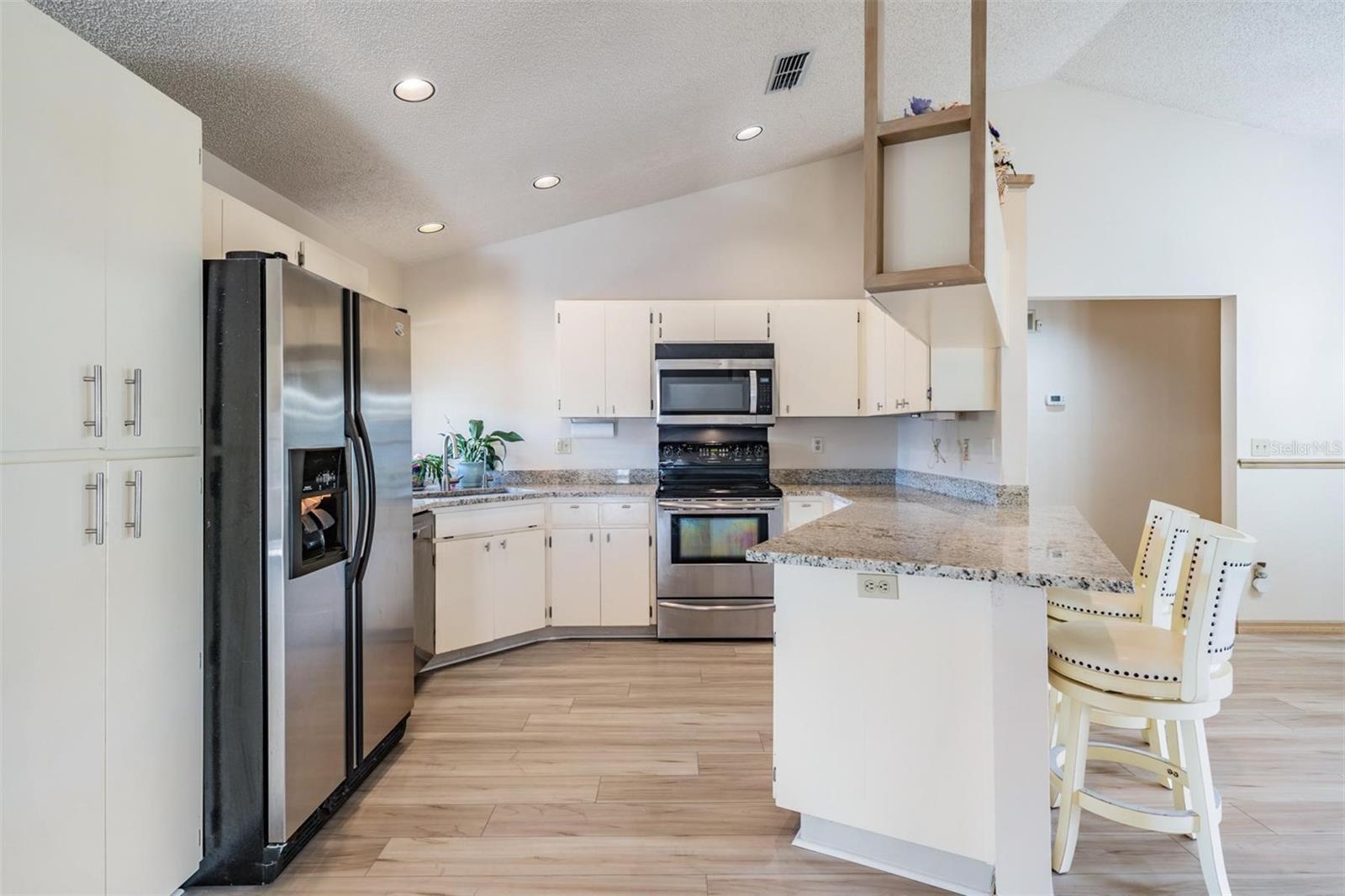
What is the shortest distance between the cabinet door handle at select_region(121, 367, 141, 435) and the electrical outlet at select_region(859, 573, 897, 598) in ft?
6.16

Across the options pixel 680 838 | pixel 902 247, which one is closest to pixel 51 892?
pixel 680 838

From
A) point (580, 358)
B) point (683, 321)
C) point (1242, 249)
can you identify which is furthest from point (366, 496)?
point (1242, 249)

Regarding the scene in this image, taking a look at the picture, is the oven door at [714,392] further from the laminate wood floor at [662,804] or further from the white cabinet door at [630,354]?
the laminate wood floor at [662,804]

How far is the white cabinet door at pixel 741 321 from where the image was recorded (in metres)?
4.25

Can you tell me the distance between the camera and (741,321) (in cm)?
427

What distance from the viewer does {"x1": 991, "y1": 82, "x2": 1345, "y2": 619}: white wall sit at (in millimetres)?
4008

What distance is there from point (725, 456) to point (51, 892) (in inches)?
144

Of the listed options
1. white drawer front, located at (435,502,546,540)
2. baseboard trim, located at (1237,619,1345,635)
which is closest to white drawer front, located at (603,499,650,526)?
white drawer front, located at (435,502,546,540)

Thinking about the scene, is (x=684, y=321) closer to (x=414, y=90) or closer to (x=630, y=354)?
(x=630, y=354)

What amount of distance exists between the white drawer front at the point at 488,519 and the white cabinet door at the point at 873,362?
214 centimetres

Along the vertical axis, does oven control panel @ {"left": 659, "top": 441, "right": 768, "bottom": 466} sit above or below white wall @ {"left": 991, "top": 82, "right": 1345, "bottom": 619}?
below

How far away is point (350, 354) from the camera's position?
222cm

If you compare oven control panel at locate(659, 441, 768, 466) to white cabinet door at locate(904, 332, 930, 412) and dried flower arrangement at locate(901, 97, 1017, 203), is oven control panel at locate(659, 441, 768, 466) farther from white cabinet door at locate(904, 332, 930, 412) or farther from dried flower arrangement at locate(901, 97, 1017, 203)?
dried flower arrangement at locate(901, 97, 1017, 203)

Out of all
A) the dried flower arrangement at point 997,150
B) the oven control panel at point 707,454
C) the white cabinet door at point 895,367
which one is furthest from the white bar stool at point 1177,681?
the oven control panel at point 707,454
